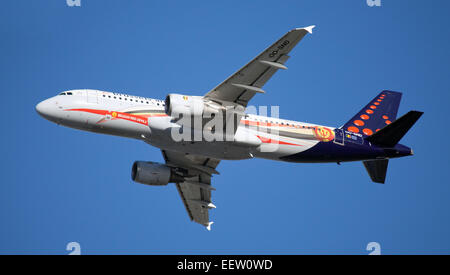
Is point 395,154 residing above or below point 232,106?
below

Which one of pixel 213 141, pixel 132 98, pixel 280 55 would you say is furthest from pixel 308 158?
pixel 132 98

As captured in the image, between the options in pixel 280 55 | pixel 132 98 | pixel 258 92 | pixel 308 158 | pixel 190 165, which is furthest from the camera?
pixel 190 165

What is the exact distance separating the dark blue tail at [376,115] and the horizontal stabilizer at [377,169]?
2.30 m

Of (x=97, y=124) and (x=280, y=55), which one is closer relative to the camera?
(x=280, y=55)

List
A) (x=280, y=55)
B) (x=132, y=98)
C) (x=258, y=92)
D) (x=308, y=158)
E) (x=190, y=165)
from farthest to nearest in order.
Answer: (x=190, y=165) < (x=308, y=158) < (x=132, y=98) < (x=258, y=92) < (x=280, y=55)

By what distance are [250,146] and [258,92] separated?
4.56 m

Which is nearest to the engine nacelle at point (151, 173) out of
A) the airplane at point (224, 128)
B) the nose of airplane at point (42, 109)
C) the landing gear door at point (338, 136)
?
the airplane at point (224, 128)

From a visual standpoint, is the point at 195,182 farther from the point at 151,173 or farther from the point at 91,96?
the point at 91,96

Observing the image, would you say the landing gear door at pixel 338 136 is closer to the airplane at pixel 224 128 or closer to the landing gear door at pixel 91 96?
the airplane at pixel 224 128

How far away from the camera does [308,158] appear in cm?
4028

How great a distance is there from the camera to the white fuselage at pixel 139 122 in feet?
119

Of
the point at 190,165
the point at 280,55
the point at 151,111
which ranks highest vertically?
the point at 280,55

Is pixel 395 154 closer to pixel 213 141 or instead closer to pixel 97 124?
pixel 213 141

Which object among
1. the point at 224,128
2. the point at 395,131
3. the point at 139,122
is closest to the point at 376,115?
the point at 395,131
